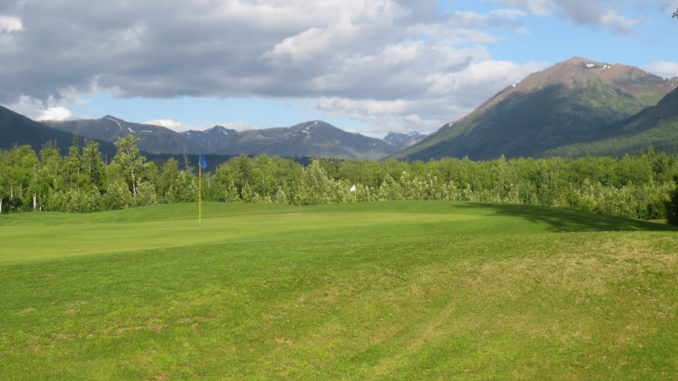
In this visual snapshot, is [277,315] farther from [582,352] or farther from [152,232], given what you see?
[152,232]

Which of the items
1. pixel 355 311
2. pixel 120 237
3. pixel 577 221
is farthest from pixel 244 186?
pixel 355 311

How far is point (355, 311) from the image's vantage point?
59.6 feet

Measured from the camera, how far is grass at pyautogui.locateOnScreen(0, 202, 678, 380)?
14.7 metres

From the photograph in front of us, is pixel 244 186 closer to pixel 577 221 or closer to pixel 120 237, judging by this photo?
pixel 120 237

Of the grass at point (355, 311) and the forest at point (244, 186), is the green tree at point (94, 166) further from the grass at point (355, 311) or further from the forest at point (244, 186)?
the grass at point (355, 311)

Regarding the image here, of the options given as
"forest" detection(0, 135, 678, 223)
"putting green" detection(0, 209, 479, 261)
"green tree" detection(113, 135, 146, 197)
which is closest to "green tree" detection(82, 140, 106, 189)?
"forest" detection(0, 135, 678, 223)

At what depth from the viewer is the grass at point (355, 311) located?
14656 mm

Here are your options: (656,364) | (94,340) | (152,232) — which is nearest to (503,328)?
(656,364)

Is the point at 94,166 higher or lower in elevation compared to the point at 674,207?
higher

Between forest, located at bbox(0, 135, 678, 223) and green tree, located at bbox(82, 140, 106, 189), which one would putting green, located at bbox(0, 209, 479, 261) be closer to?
forest, located at bbox(0, 135, 678, 223)

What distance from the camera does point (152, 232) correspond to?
38.4 metres

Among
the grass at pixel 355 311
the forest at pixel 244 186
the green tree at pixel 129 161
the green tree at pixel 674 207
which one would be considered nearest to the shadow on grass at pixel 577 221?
the grass at pixel 355 311

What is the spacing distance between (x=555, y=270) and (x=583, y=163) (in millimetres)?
192127

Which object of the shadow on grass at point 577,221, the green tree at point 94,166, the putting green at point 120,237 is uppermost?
the green tree at point 94,166
